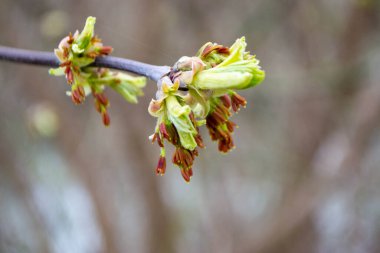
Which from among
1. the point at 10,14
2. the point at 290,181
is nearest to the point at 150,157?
the point at 290,181

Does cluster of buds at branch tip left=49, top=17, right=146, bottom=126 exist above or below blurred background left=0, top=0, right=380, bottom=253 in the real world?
below

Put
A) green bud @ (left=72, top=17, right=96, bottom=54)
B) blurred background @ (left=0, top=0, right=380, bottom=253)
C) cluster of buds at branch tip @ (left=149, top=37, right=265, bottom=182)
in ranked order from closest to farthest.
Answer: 1. cluster of buds at branch tip @ (left=149, top=37, right=265, bottom=182)
2. green bud @ (left=72, top=17, right=96, bottom=54)
3. blurred background @ (left=0, top=0, right=380, bottom=253)

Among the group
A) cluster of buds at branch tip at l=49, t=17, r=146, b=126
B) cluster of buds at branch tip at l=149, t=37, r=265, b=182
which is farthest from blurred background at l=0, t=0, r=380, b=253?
cluster of buds at branch tip at l=149, t=37, r=265, b=182

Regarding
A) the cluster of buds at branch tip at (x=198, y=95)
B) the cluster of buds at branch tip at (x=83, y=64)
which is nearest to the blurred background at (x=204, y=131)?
the cluster of buds at branch tip at (x=83, y=64)

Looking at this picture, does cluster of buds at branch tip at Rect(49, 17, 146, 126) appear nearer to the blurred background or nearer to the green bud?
the green bud

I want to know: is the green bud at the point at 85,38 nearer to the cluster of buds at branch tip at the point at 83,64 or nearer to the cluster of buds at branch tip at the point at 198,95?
the cluster of buds at branch tip at the point at 83,64

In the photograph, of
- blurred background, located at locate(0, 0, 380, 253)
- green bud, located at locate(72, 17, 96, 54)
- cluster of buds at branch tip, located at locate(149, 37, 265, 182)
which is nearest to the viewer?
cluster of buds at branch tip, located at locate(149, 37, 265, 182)
